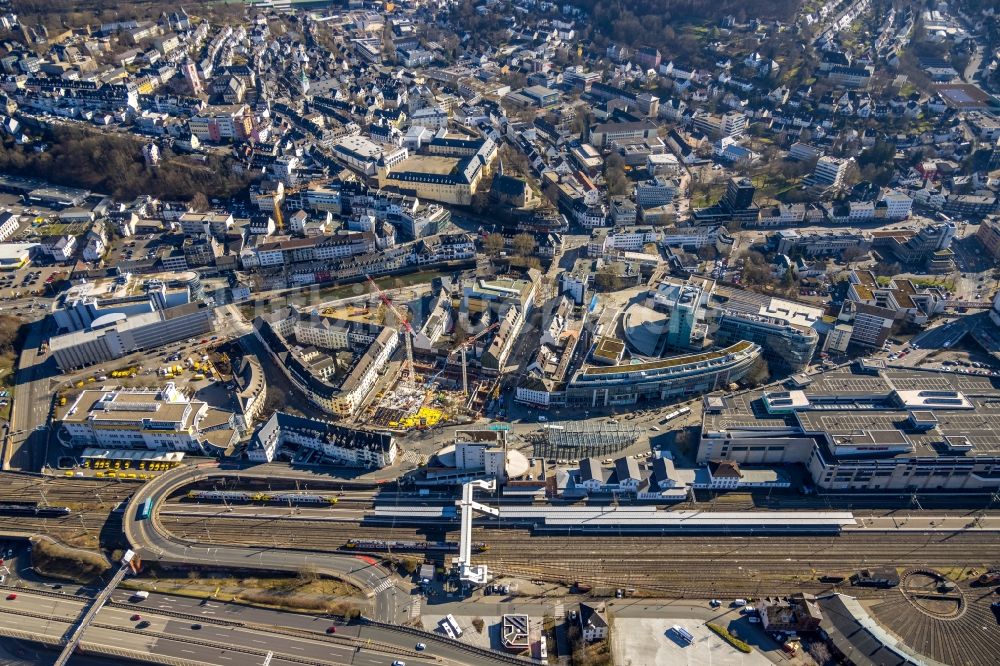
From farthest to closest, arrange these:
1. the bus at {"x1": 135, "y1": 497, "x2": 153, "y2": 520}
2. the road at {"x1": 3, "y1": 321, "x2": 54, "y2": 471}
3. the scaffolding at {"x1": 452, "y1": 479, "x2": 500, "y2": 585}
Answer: the road at {"x1": 3, "y1": 321, "x2": 54, "y2": 471} < the bus at {"x1": 135, "y1": 497, "x2": 153, "y2": 520} < the scaffolding at {"x1": 452, "y1": 479, "x2": 500, "y2": 585}

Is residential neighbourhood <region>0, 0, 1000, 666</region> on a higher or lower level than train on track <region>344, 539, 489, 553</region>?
higher

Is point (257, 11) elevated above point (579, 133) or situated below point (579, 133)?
above

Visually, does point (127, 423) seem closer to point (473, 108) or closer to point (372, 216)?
point (372, 216)

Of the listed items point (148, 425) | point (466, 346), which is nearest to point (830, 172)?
point (466, 346)

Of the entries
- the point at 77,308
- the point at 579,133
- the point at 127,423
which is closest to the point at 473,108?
the point at 579,133

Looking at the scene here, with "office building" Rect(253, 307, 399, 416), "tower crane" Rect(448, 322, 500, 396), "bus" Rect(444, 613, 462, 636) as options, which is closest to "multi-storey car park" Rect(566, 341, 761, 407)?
"tower crane" Rect(448, 322, 500, 396)

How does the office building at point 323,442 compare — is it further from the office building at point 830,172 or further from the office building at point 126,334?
the office building at point 830,172

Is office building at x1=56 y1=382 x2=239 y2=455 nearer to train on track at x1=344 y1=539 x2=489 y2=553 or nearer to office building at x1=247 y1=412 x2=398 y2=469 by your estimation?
office building at x1=247 y1=412 x2=398 y2=469
